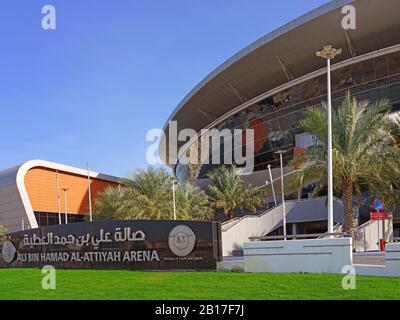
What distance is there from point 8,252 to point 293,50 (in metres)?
31.5

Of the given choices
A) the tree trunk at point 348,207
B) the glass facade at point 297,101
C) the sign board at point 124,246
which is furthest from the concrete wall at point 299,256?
the glass facade at point 297,101

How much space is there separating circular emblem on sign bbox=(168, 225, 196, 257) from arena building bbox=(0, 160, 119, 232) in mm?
44624

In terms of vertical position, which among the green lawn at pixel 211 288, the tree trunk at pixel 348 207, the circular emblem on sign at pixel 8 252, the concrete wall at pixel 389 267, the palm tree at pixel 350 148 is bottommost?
the circular emblem on sign at pixel 8 252

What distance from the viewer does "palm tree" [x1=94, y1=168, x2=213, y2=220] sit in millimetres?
38219

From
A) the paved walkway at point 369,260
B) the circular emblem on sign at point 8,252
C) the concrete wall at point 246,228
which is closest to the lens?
the paved walkway at point 369,260

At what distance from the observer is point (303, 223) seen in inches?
1548

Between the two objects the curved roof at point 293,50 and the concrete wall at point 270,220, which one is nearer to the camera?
the concrete wall at point 270,220

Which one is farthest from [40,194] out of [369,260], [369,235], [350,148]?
[369,260]

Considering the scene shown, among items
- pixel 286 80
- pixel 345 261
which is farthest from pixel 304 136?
pixel 345 261

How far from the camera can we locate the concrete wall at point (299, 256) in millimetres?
14164

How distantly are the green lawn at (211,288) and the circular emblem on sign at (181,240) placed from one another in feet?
6.70
